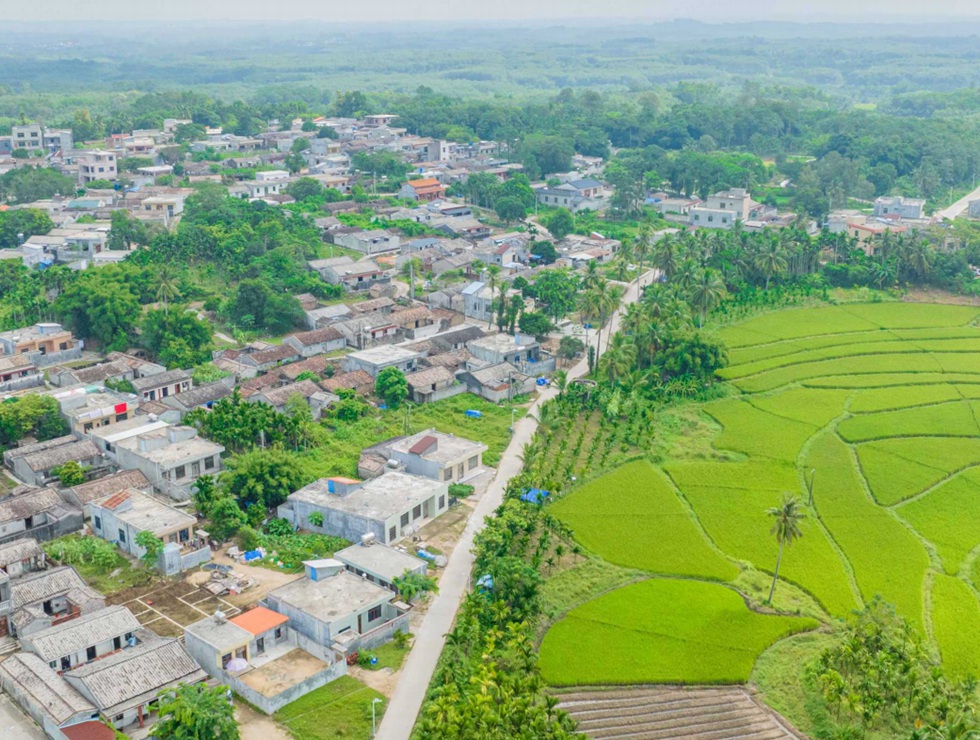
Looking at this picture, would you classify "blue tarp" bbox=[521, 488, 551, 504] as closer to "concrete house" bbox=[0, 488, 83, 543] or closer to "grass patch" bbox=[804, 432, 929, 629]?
"grass patch" bbox=[804, 432, 929, 629]

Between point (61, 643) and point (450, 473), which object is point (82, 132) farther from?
point (61, 643)

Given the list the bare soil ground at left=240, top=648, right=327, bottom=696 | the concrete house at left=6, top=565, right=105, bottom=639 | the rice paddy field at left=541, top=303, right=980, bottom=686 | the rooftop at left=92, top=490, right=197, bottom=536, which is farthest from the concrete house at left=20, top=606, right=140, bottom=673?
the rice paddy field at left=541, top=303, right=980, bottom=686

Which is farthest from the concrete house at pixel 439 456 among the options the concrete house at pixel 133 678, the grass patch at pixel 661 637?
the concrete house at pixel 133 678

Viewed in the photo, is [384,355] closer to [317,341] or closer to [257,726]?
[317,341]

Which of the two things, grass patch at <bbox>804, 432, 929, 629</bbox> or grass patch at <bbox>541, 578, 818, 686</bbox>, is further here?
grass patch at <bbox>804, 432, 929, 629</bbox>

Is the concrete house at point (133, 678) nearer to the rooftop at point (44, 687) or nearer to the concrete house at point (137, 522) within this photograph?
the rooftop at point (44, 687)

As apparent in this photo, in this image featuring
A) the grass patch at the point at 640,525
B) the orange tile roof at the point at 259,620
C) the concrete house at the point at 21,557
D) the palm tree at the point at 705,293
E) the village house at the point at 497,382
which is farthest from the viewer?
the palm tree at the point at 705,293

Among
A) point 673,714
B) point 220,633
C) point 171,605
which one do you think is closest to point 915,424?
point 673,714

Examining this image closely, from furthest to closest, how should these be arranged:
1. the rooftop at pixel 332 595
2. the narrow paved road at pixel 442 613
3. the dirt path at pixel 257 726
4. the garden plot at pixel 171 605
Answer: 1. the garden plot at pixel 171 605
2. the rooftop at pixel 332 595
3. the narrow paved road at pixel 442 613
4. the dirt path at pixel 257 726
